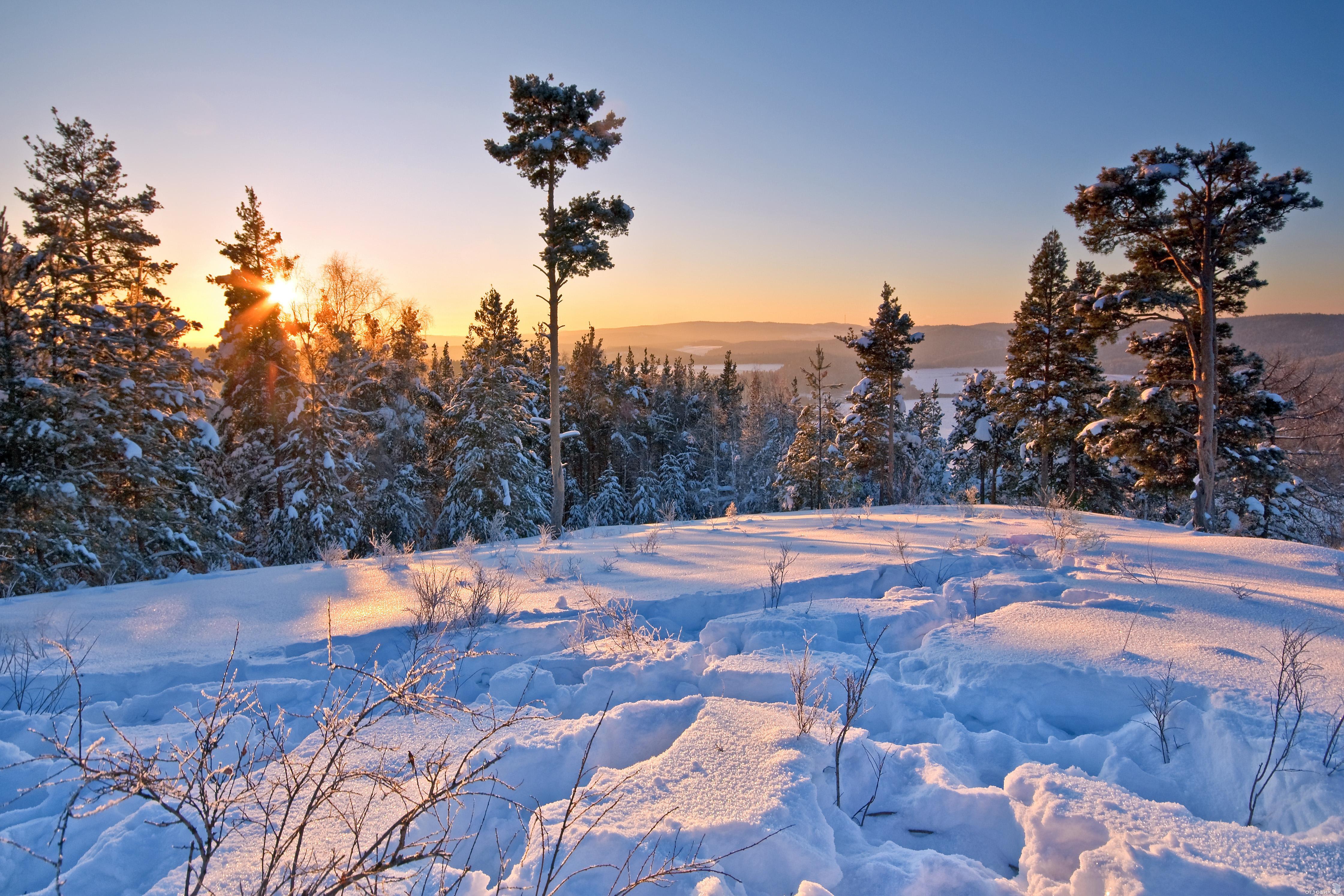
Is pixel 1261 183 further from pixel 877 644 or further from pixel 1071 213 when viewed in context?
pixel 877 644

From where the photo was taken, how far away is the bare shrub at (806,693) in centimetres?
312

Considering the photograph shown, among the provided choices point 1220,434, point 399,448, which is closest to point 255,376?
point 399,448

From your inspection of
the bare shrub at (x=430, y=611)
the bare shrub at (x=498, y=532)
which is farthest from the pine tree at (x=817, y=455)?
the bare shrub at (x=430, y=611)

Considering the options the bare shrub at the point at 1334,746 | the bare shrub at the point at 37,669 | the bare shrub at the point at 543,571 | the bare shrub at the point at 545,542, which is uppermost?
the bare shrub at the point at 1334,746

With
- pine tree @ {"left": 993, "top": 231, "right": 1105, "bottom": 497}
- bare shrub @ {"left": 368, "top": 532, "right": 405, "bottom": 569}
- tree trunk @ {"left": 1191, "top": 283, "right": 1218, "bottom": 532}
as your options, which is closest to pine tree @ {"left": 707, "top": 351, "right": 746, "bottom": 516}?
pine tree @ {"left": 993, "top": 231, "right": 1105, "bottom": 497}

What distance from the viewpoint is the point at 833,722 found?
10.2 feet

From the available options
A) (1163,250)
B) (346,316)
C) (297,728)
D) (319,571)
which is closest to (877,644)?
(297,728)

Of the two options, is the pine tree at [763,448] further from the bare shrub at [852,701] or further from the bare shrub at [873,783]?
the bare shrub at [873,783]

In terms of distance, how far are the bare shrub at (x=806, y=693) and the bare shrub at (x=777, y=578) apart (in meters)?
1.31

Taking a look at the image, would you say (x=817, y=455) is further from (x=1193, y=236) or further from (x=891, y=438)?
(x=1193, y=236)

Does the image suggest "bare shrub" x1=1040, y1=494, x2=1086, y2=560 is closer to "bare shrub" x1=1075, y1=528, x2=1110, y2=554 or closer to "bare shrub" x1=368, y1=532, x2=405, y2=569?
"bare shrub" x1=1075, y1=528, x2=1110, y2=554

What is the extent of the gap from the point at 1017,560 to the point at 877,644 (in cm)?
317

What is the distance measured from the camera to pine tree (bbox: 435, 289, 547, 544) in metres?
A: 22.8

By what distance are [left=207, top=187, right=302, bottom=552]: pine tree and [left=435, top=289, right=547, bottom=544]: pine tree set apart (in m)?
6.03
